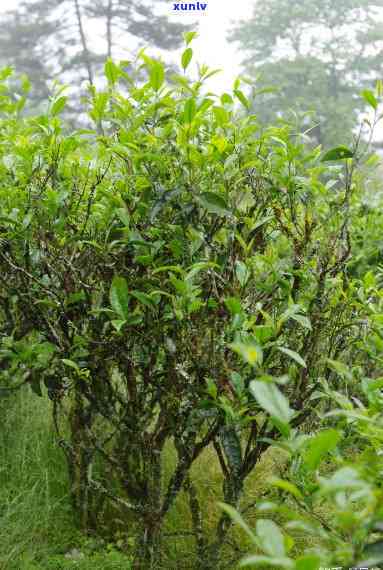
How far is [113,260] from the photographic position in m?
1.83

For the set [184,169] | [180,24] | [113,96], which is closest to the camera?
[184,169]

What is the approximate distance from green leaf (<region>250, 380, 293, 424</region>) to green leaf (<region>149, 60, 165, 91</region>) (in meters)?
1.09

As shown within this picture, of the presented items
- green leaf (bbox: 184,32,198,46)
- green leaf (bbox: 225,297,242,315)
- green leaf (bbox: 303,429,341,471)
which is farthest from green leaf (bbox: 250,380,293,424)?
green leaf (bbox: 184,32,198,46)

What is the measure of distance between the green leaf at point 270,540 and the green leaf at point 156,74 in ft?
4.20

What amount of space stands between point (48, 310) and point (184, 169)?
697 mm

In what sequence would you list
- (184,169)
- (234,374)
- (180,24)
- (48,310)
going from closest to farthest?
(234,374)
(184,169)
(48,310)
(180,24)

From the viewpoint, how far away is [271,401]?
2.64 feet

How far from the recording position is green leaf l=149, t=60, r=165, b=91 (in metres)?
1.60

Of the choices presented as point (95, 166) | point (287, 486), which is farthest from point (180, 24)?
point (287, 486)

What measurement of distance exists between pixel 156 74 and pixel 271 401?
1128mm

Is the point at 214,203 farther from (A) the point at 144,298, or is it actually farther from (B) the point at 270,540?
(B) the point at 270,540

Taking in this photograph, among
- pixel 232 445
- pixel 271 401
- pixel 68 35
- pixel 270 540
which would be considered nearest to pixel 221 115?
pixel 232 445

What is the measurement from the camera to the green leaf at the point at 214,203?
1.58m

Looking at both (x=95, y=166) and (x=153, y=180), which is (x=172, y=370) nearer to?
(x=153, y=180)
